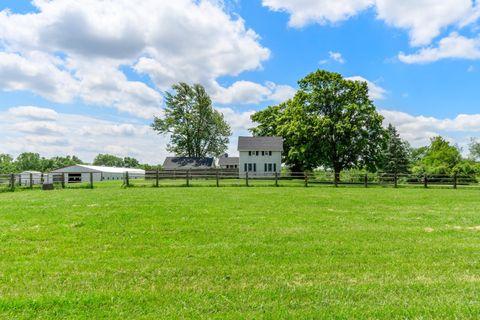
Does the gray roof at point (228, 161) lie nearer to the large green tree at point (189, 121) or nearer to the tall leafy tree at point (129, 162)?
the large green tree at point (189, 121)

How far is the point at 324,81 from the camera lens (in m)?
38.8

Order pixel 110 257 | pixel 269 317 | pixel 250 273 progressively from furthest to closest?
pixel 110 257, pixel 250 273, pixel 269 317

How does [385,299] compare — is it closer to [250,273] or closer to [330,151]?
[250,273]

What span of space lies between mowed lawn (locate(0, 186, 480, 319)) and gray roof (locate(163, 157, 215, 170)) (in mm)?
43599

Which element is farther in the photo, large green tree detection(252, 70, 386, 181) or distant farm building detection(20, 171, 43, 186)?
large green tree detection(252, 70, 386, 181)

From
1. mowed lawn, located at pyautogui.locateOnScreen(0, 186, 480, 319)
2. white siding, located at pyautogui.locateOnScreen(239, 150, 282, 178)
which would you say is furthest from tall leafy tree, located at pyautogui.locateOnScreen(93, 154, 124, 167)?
mowed lawn, located at pyautogui.locateOnScreen(0, 186, 480, 319)

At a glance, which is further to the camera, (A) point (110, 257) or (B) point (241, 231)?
(B) point (241, 231)

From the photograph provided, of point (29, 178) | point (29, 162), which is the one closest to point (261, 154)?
point (29, 178)

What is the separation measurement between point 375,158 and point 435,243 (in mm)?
32926

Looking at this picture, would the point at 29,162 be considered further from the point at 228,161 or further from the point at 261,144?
the point at 261,144

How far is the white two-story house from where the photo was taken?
1777 inches

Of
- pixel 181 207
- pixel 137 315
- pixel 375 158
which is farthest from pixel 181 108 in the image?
pixel 137 315

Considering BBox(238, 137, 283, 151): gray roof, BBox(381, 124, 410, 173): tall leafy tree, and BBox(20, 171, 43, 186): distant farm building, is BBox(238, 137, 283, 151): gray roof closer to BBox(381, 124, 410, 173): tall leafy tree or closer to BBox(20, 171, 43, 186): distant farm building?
BBox(381, 124, 410, 173): tall leafy tree

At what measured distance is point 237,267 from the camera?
497cm
